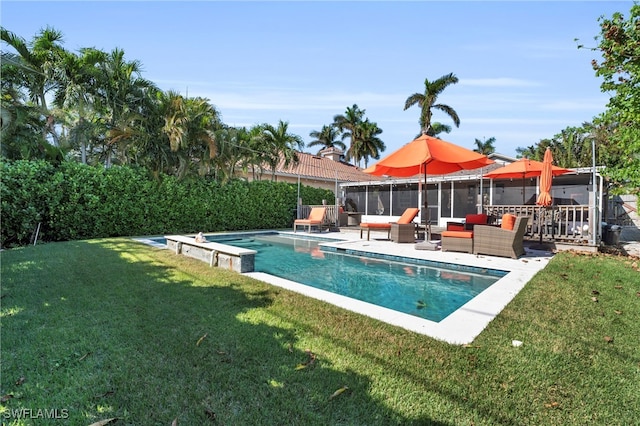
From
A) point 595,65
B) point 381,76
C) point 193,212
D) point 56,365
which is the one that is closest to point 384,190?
point 381,76

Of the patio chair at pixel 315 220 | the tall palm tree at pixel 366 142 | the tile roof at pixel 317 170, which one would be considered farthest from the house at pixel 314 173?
the tall palm tree at pixel 366 142

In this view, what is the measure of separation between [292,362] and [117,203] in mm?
12409

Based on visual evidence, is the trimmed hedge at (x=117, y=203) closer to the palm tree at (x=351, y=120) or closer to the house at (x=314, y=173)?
the house at (x=314, y=173)

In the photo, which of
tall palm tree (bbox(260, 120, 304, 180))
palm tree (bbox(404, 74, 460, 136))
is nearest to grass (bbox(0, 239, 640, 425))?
tall palm tree (bbox(260, 120, 304, 180))

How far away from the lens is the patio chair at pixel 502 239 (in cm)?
816

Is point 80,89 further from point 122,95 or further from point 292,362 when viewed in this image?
point 292,362

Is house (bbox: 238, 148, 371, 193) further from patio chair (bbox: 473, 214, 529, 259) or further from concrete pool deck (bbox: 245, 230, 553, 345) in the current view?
concrete pool deck (bbox: 245, 230, 553, 345)

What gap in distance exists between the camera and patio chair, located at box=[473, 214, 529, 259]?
8.16 metres

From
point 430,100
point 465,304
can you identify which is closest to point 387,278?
point 465,304

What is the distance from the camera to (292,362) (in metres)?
2.84

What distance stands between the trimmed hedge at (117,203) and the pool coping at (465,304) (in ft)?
28.8

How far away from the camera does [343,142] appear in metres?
40.2

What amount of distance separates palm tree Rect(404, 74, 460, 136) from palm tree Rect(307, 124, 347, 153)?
13.0 metres

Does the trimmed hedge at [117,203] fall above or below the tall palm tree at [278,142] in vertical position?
below
